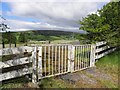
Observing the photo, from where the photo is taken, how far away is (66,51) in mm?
8477

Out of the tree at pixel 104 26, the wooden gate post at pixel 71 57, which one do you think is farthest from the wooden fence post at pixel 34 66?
the tree at pixel 104 26

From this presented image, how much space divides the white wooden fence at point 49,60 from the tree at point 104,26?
6.32 feet

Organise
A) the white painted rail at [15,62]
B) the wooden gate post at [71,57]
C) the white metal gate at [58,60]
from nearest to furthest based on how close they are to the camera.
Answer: the white painted rail at [15,62], the white metal gate at [58,60], the wooden gate post at [71,57]

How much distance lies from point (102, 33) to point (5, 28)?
27.8ft

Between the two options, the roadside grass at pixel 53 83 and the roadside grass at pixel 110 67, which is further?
the roadside grass at pixel 110 67

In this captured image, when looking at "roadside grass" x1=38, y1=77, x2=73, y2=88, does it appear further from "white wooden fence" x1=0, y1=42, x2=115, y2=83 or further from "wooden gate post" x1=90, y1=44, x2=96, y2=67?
"wooden gate post" x1=90, y1=44, x2=96, y2=67

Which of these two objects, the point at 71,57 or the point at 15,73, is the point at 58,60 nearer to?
the point at 71,57

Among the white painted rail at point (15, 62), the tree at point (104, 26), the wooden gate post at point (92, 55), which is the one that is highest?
the tree at point (104, 26)

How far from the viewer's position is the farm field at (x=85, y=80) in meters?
6.48

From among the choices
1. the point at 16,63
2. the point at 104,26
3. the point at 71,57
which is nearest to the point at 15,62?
the point at 16,63

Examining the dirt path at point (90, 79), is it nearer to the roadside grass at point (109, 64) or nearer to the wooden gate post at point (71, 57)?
the wooden gate post at point (71, 57)

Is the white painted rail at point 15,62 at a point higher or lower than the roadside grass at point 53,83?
higher

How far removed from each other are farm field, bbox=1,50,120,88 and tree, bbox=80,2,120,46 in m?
2.44

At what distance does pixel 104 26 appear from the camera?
1254 cm
